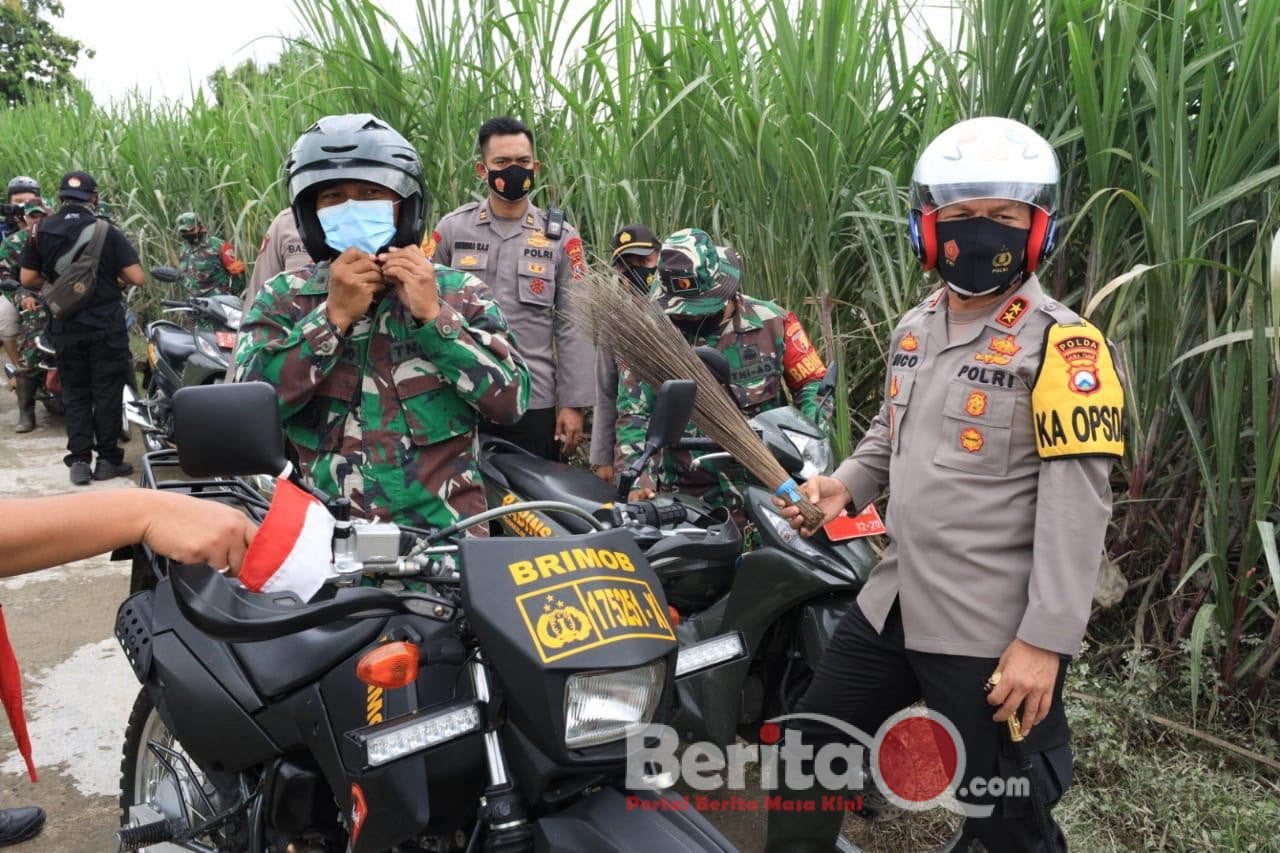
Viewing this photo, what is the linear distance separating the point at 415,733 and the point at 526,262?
2.97 metres

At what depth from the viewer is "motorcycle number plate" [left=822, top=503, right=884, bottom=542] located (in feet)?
7.87

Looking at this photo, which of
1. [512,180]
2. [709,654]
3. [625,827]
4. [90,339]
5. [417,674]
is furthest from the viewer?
[90,339]

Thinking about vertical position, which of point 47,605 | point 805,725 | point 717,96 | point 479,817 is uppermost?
point 717,96

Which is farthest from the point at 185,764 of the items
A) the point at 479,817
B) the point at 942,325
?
the point at 942,325

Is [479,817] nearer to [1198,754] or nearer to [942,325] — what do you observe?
[942,325]

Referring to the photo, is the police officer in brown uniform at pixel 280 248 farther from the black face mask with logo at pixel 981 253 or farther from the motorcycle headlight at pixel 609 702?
the motorcycle headlight at pixel 609 702

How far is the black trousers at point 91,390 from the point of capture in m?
6.31

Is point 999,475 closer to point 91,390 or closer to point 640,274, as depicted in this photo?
point 640,274

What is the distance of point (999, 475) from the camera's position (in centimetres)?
174

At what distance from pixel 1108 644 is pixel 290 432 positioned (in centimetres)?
222

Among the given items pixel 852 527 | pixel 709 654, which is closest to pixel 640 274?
pixel 852 527

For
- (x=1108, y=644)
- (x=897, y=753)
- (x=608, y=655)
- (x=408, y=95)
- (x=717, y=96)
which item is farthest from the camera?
(x=408, y=95)

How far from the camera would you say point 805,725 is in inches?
83.8

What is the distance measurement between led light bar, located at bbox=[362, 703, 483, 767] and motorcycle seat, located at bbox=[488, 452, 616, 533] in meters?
1.70
